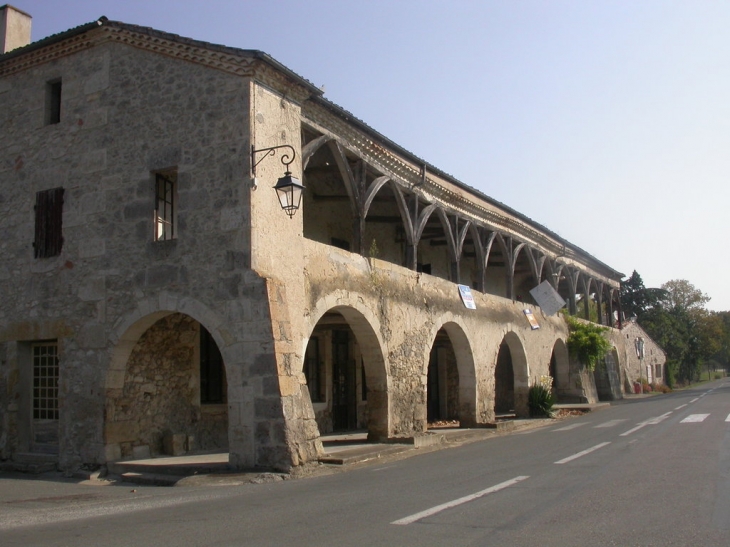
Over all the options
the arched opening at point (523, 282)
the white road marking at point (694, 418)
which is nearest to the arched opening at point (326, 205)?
the white road marking at point (694, 418)

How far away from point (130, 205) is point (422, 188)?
7.59 meters

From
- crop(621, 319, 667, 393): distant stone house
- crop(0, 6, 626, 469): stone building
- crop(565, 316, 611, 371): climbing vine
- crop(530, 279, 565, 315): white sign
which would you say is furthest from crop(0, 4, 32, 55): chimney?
crop(621, 319, 667, 393): distant stone house

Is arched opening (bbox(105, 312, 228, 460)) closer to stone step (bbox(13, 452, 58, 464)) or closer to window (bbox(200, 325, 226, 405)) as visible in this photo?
window (bbox(200, 325, 226, 405))

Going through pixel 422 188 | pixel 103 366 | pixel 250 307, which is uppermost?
pixel 422 188

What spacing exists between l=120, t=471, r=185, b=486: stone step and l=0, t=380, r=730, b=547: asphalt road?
382mm

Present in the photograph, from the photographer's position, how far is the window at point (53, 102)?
12992mm

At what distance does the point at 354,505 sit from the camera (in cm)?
690

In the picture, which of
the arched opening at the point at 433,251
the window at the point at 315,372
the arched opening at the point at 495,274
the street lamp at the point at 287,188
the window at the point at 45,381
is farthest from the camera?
the arched opening at the point at 495,274

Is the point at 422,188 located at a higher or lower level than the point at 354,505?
higher

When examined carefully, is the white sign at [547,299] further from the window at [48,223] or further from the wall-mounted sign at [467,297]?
the window at [48,223]

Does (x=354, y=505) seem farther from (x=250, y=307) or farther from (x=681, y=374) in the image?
(x=681, y=374)

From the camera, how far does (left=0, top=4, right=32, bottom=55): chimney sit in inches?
555

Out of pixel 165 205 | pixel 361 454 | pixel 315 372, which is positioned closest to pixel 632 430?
pixel 361 454

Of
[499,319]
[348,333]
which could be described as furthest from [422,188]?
[499,319]
